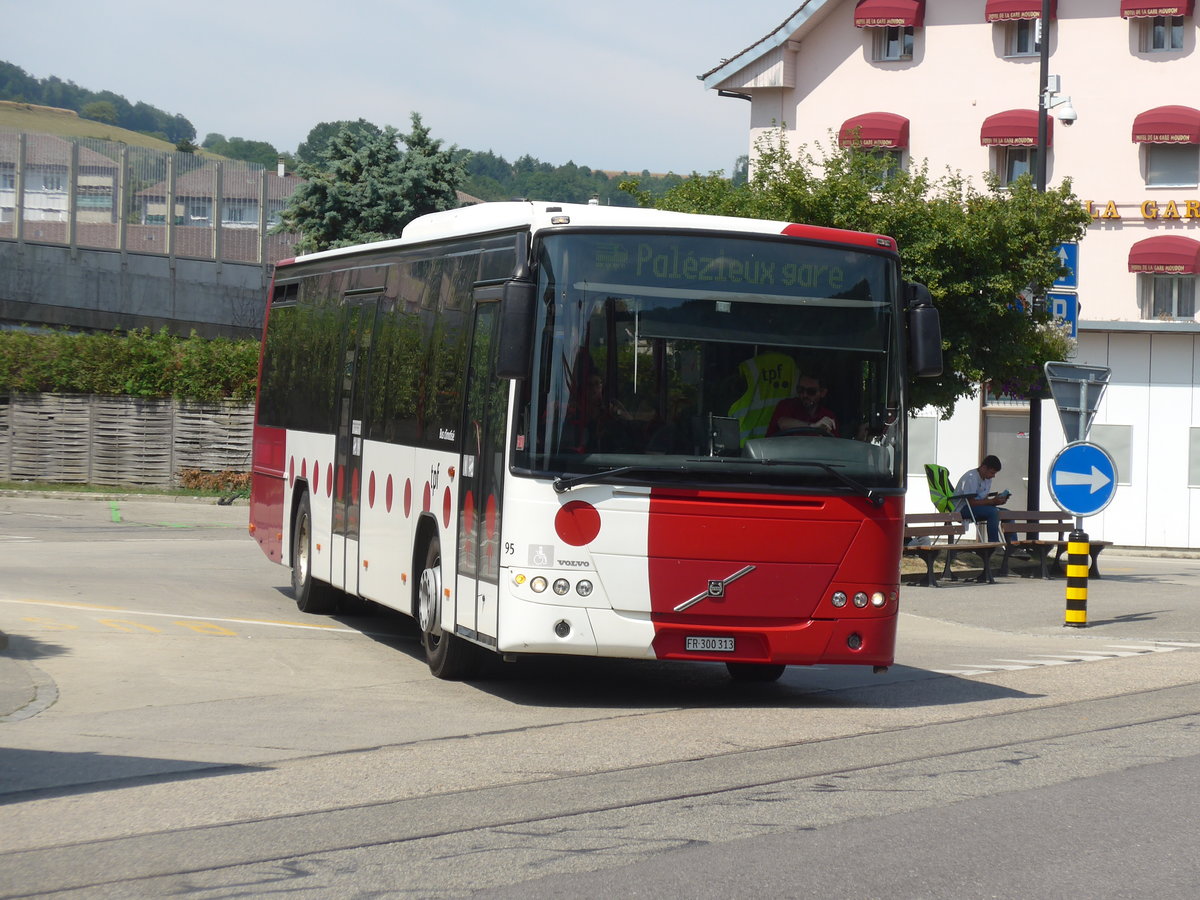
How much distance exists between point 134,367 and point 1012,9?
2256cm

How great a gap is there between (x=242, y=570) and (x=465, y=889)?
15169mm

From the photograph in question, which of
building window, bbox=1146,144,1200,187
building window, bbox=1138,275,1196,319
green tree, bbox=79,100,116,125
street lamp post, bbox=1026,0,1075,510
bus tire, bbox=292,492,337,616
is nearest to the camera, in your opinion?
bus tire, bbox=292,492,337,616

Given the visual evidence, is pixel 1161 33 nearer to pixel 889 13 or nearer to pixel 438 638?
Result: pixel 889 13

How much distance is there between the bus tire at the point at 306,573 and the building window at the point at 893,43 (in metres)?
31.6

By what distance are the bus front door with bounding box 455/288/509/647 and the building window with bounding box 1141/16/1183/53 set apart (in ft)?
111

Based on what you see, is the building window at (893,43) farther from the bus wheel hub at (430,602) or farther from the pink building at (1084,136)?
the bus wheel hub at (430,602)

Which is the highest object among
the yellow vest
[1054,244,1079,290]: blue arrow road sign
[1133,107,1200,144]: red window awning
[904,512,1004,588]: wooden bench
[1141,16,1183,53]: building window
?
[1141,16,1183,53]: building window

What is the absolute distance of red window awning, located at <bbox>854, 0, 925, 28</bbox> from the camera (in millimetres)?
42844

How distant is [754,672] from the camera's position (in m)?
12.8

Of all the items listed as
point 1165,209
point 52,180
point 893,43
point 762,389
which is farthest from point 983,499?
point 52,180

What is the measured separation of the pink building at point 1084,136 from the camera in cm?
3612

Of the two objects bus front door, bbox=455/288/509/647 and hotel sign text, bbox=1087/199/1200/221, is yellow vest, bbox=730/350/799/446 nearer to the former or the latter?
bus front door, bbox=455/288/509/647

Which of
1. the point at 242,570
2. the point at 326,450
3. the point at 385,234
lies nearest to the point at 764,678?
the point at 326,450

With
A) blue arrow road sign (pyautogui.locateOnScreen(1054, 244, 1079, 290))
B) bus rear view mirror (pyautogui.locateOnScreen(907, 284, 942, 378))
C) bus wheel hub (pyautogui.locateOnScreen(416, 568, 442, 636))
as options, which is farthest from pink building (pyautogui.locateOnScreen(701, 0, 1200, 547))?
bus rear view mirror (pyautogui.locateOnScreen(907, 284, 942, 378))
